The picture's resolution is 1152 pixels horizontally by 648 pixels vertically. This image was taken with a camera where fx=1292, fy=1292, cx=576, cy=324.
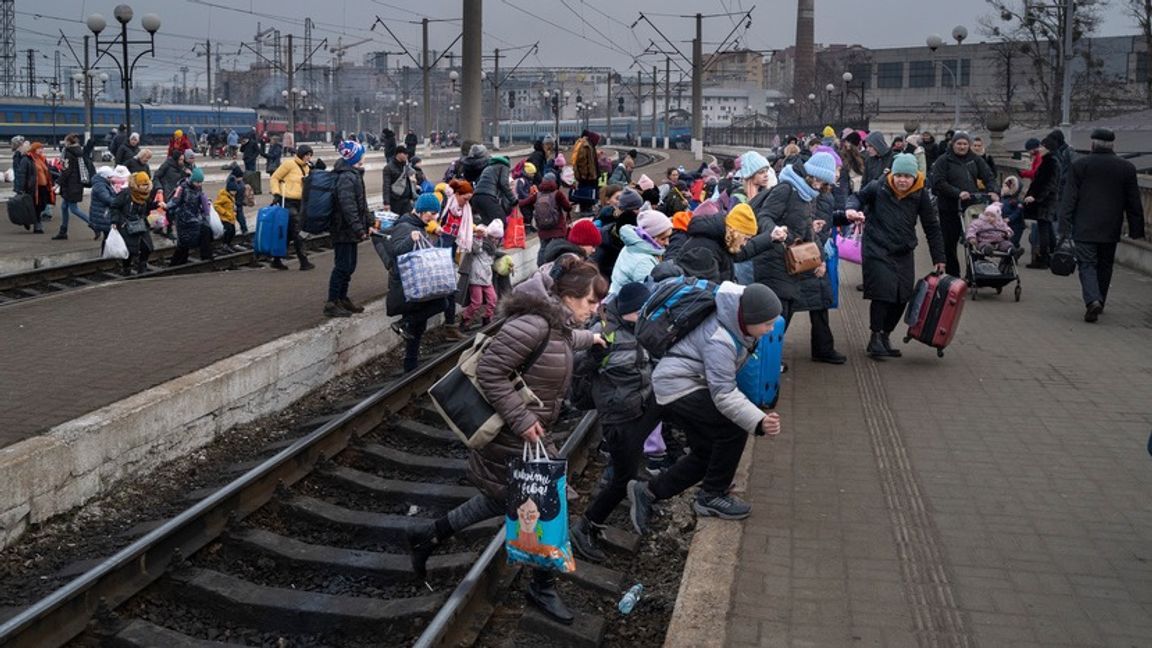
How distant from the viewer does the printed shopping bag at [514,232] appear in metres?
16.9

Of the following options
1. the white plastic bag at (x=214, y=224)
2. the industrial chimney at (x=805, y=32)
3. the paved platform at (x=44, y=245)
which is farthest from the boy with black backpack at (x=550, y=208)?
the industrial chimney at (x=805, y=32)

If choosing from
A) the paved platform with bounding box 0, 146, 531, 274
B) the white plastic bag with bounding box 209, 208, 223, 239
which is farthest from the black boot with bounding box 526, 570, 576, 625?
the paved platform with bounding box 0, 146, 531, 274

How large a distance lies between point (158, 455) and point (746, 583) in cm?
426

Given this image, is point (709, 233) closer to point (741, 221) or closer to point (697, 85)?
point (741, 221)

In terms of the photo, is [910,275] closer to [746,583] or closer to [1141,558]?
[1141,558]

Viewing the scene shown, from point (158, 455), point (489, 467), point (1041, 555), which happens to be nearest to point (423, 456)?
point (158, 455)

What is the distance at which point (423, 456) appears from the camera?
8867 millimetres

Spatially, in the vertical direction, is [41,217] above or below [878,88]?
below

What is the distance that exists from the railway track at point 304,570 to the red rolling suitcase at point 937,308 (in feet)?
12.4

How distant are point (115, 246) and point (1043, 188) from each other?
1209 cm

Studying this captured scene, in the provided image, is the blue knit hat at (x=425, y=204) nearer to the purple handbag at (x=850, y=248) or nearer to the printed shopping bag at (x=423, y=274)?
the printed shopping bag at (x=423, y=274)

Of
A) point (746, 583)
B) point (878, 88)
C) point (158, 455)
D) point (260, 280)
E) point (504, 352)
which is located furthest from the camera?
point (878, 88)

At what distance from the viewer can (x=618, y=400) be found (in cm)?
643

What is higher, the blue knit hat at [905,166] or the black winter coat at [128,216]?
the blue knit hat at [905,166]
